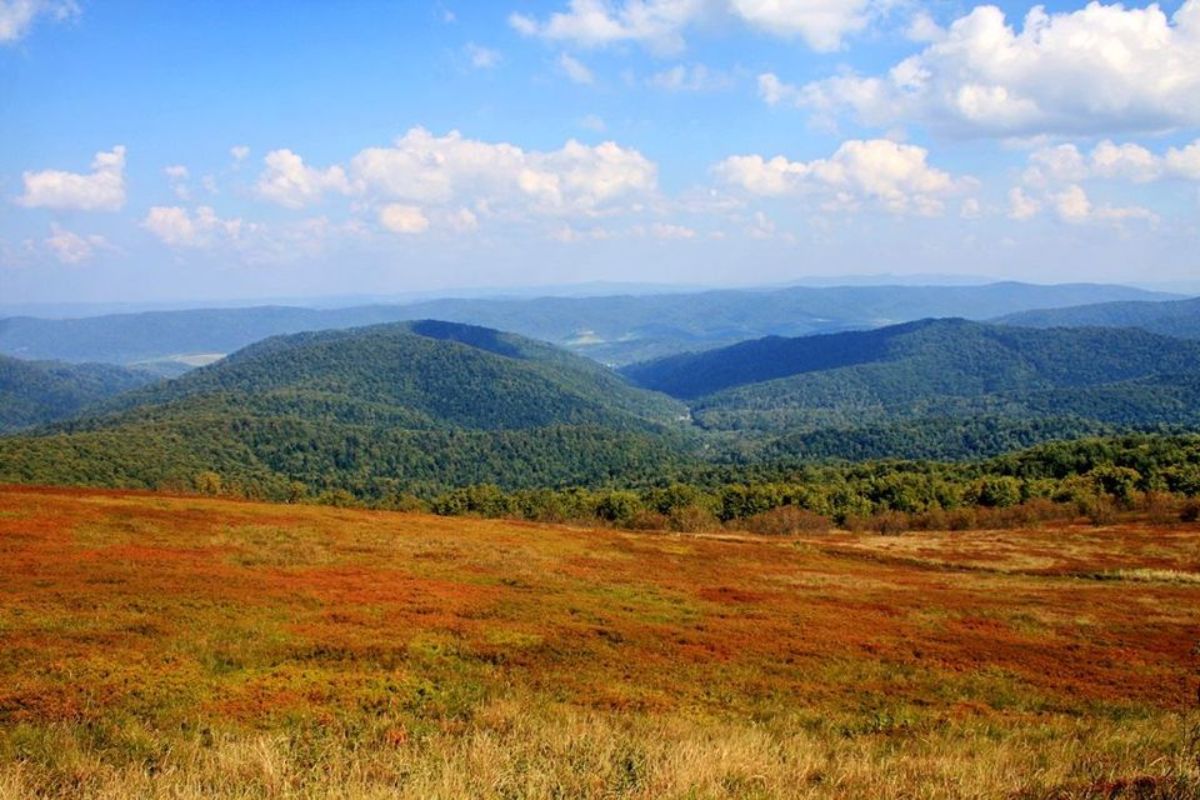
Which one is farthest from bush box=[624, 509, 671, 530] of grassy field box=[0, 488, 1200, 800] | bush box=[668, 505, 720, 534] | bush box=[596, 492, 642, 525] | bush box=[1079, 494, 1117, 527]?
bush box=[1079, 494, 1117, 527]

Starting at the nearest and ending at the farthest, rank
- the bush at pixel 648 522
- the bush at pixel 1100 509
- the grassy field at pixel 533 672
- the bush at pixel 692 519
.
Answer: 1. the grassy field at pixel 533 672
2. the bush at pixel 1100 509
3. the bush at pixel 692 519
4. the bush at pixel 648 522

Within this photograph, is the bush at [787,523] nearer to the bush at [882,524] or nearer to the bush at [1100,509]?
the bush at [882,524]

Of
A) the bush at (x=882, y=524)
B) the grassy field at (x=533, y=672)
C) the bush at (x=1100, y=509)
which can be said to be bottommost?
the bush at (x=882, y=524)

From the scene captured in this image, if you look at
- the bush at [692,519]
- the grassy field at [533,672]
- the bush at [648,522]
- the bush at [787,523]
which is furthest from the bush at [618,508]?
the grassy field at [533,672]

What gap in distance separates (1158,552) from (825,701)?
68.9m

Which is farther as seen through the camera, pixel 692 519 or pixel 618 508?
pixel 618 508

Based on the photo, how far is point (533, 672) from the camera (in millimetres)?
21781

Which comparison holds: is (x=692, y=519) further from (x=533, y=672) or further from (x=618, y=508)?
(x=533, y=672)

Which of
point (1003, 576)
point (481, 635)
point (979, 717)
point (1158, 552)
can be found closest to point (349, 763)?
point (481, 635)

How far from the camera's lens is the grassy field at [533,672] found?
429 inches

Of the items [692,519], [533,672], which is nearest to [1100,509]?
[692,519]

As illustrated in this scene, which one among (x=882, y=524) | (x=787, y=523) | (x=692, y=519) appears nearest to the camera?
(x=882, y=524)

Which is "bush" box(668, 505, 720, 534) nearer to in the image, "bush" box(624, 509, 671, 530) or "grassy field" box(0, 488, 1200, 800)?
"bush" box(624, 509, 671, 530)

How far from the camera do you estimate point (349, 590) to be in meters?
31.5
